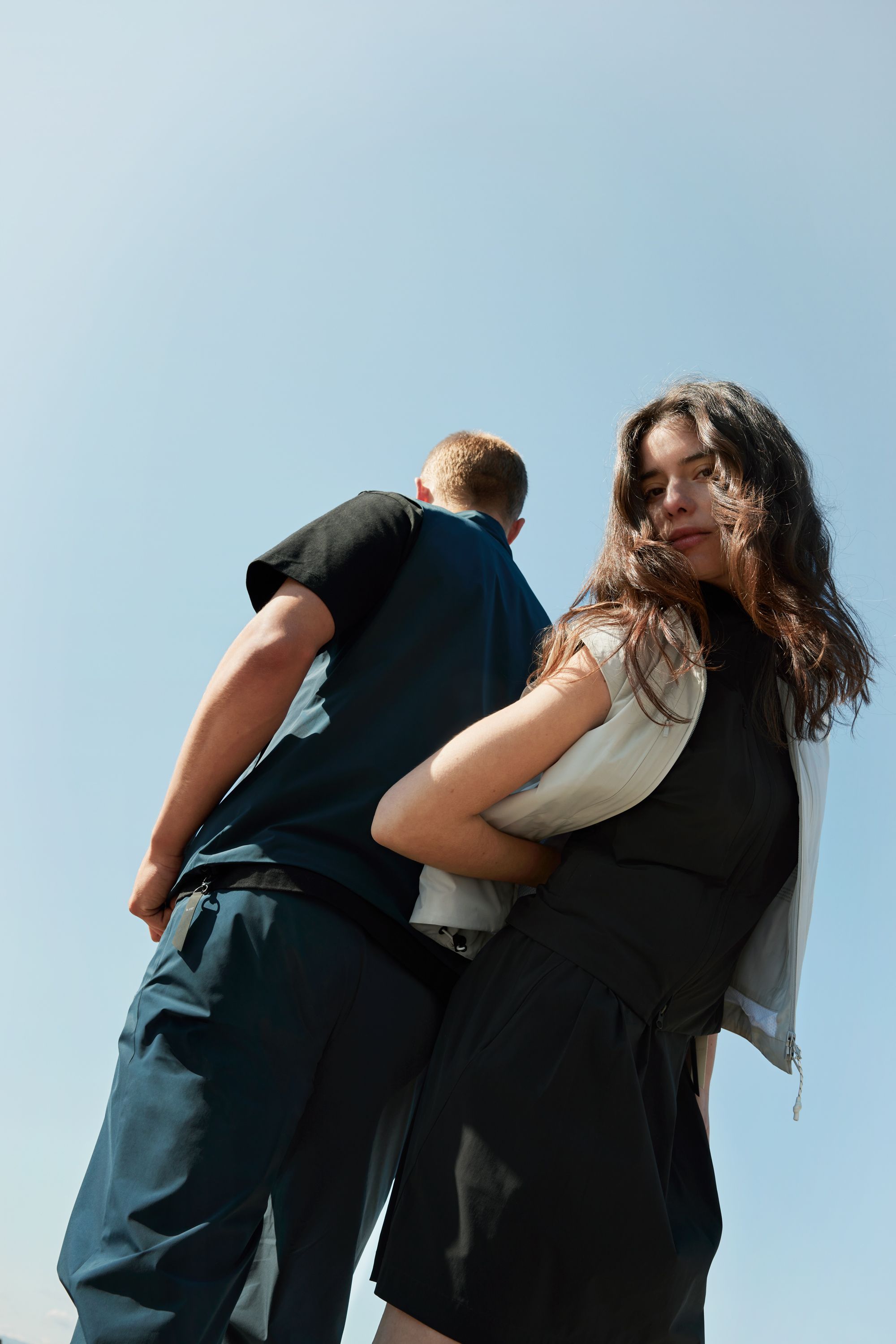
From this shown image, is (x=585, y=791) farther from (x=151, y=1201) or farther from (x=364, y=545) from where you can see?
(x=151, y=1201)

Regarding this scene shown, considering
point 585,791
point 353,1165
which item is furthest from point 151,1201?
point 585,791

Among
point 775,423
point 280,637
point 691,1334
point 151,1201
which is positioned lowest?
point 691,1334

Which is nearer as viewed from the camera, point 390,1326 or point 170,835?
point 390,1326

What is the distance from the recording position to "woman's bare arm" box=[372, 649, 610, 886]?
166 cm

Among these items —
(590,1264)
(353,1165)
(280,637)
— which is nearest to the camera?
(590,1264)

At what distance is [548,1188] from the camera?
147 centimetres

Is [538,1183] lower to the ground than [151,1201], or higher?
higher

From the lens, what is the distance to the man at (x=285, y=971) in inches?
65.9

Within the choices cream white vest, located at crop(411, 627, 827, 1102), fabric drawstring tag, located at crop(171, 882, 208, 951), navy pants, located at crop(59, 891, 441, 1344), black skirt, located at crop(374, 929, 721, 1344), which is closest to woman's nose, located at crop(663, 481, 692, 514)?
cream white vest, located at crop(411, 627, 827, 1102)

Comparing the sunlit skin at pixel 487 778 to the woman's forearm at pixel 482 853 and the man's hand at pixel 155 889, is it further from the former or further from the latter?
the man's hand at pixel 155 889

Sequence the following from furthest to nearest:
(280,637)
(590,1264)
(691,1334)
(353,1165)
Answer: (280,637) → (353,1165) → (691,1334) → (590,1264)

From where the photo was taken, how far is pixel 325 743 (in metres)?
2.02

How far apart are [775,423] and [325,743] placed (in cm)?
113

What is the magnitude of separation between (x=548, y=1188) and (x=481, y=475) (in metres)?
1.96
